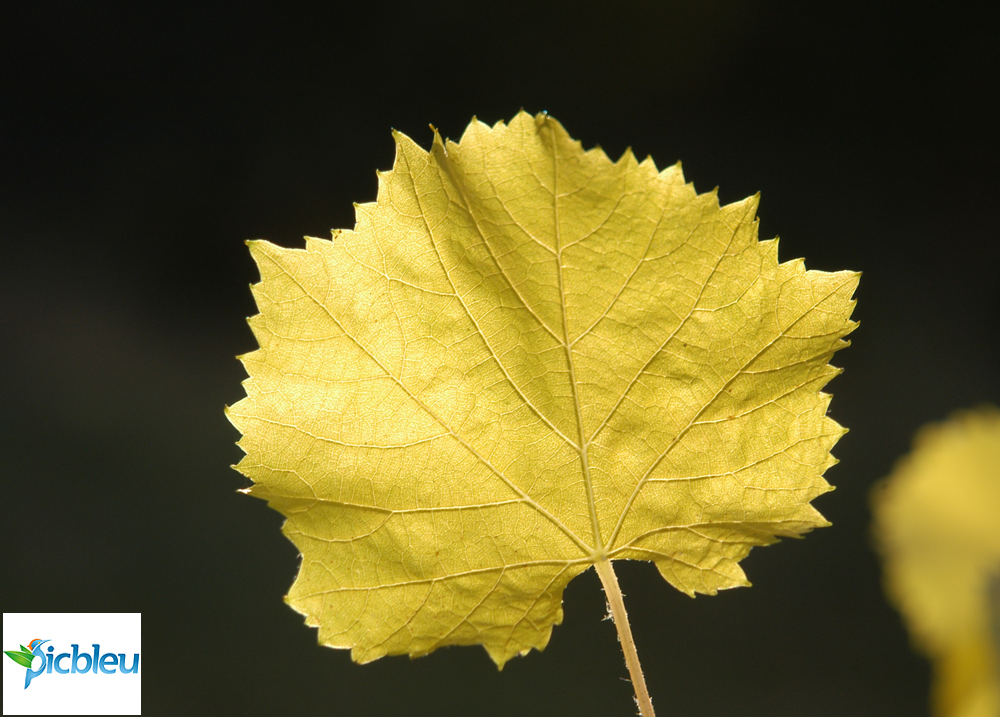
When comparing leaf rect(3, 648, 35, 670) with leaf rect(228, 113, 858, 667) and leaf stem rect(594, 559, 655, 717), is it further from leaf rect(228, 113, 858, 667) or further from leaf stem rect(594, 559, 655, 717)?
leaf stem rect(594, 559, 655, 717)

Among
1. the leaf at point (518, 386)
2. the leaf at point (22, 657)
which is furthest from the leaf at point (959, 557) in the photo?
the leaf at point (22, 657)

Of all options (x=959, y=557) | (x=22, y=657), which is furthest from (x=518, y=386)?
(x=22, y=657)

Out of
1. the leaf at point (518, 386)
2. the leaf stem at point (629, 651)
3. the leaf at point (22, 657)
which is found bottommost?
the leaf stem at point (629, 651)

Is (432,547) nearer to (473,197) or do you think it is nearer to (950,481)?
(473,197)

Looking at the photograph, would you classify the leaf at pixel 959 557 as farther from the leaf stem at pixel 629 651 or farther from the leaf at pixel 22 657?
the leaf at pixel 22 657

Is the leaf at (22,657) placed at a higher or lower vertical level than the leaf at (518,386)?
higher

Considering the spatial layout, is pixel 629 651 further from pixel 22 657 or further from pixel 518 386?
pixel 22 657

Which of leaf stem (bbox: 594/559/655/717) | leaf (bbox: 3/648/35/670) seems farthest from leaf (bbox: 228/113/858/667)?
leaf (bbox: 3/648/35/670)
